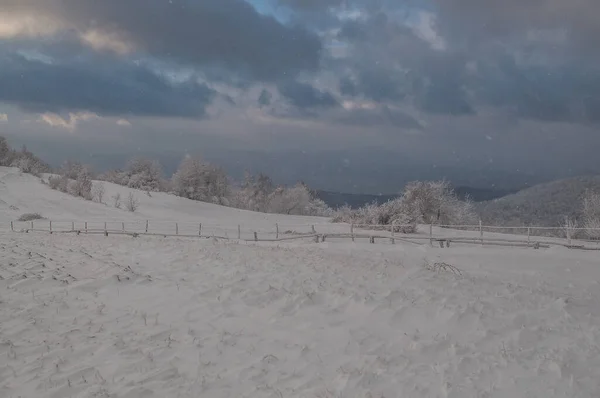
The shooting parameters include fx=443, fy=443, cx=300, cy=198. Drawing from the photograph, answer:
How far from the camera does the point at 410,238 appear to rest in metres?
26.8

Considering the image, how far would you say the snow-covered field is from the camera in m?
6.67

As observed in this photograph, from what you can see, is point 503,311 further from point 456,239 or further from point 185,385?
point 456,239

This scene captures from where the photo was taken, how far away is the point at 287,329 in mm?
9305

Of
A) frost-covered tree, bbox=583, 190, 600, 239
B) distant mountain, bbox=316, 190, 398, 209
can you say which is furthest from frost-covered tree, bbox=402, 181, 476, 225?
frost-covered tree, bbox=583, 190, 600, 239

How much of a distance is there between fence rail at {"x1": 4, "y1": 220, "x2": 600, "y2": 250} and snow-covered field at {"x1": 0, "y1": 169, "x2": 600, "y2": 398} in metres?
8.34

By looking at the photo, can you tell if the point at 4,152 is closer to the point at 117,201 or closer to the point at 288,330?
the point at 117,201

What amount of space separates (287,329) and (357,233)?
21.1 meters

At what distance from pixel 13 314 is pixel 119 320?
236cm

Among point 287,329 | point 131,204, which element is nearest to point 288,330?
point 287,329

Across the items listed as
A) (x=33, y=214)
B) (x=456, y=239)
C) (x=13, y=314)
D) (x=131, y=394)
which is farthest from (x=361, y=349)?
(x=33, y=214)

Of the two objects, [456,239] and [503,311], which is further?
[456,239]

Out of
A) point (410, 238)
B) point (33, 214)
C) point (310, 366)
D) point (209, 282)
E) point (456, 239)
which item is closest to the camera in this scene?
point (310, 366)

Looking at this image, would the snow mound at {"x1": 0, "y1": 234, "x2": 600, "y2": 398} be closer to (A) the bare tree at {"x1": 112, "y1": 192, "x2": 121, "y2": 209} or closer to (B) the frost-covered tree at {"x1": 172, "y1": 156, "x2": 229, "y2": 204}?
(A) the bare tree at {"x1": 112, "y1": 192, "x2": 121, "y2": 209}

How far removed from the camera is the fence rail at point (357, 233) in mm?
25047
